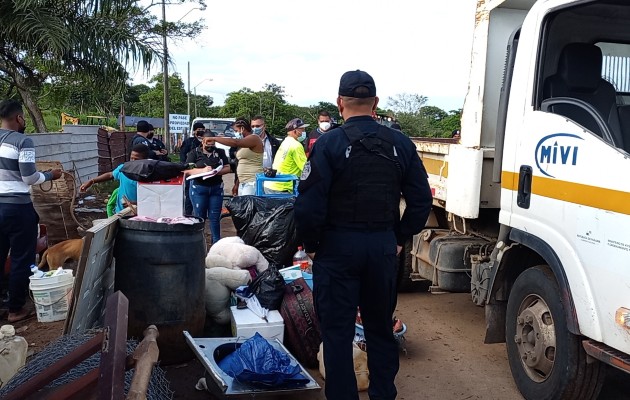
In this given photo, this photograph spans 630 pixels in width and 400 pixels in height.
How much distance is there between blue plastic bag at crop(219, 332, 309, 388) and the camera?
3.51 metres

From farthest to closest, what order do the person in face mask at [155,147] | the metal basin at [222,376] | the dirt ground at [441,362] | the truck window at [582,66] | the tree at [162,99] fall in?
the tree at [162,99] → the person in face mask at [155,147] → the dirt ground at [441,362] → the truck window at [582,66] → the metal basin at [222,376]

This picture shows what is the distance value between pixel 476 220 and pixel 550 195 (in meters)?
1.43

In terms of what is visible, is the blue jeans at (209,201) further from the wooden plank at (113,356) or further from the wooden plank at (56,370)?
the wooden plank at (113,356)

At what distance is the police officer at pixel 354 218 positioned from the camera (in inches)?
121

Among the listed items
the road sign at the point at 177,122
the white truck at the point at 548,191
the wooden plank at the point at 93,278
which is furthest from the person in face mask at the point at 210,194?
the road sign at the point at 177,122

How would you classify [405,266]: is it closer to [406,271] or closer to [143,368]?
[406,271]

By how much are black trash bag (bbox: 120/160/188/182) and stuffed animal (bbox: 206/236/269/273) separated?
1.00 meters

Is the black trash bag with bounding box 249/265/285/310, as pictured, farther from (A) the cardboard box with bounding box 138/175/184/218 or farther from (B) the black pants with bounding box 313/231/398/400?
(B) the black pants with bounding box 313/231/398/400

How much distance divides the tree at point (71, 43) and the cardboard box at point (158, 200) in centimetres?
637

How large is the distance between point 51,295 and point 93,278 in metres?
1.64

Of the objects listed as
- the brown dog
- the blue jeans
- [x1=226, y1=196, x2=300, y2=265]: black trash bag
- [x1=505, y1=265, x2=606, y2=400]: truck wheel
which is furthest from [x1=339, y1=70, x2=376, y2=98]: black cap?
the blue jeans

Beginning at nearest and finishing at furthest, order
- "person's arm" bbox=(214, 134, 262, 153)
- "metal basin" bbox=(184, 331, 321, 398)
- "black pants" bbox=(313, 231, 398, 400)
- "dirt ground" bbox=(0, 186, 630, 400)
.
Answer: "black pants" bbox=(313, 231, 398, 400) < "metal basin" bbox=(184, 331, 321, 398) < "dirt ground" bbox=(0, 186, 630, 400) < "person's arm" bbox=(214, 134, 262, 153)

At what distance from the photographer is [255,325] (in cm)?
432

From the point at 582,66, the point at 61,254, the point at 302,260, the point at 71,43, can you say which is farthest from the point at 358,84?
the point at 71,43
